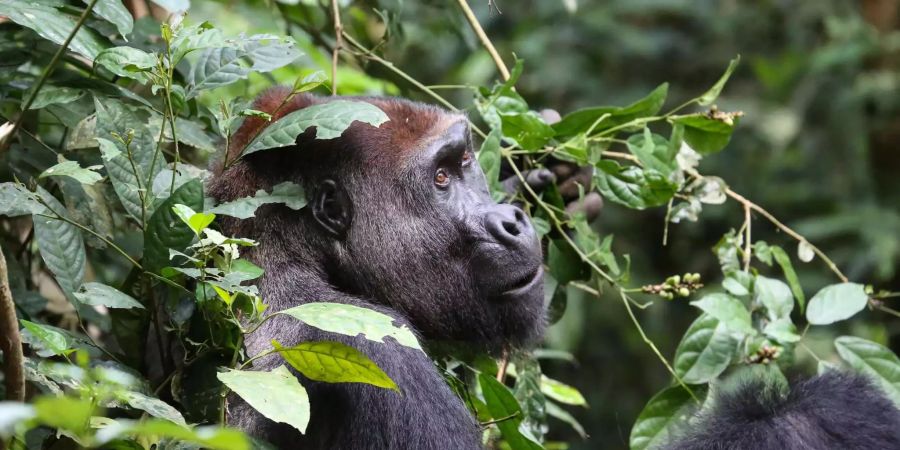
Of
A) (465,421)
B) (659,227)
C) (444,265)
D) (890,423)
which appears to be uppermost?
(444,265)

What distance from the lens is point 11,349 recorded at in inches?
63.4

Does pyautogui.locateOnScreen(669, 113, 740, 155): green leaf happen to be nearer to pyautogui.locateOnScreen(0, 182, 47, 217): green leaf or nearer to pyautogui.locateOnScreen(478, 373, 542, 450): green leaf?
pyautogui.locateOnScreen(478, 373, 542, 450): green leaf

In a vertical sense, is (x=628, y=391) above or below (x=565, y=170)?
below

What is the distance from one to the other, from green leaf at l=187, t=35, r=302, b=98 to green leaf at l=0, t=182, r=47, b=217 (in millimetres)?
404

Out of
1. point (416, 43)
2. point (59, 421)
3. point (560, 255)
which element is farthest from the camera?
point (416, 43)

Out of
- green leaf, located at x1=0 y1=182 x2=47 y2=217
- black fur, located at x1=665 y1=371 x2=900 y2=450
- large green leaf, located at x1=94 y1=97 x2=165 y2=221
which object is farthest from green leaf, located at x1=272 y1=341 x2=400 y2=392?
black fur, located at x1=665 y1=371 x2=900 y2=450

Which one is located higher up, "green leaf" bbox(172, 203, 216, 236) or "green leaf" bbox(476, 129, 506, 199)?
"green leaf" bbox(172, 203, 216, 236)

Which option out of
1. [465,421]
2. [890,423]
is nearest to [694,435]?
[890,423]

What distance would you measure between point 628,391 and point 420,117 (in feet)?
16.9

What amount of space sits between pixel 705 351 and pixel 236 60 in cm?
143

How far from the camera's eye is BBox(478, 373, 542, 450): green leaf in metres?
2.44

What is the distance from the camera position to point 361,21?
4133 millimetres

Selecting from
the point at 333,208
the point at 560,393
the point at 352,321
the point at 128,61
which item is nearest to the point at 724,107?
the point at 560,393

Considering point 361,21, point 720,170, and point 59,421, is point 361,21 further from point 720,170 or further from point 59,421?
point 720,170
